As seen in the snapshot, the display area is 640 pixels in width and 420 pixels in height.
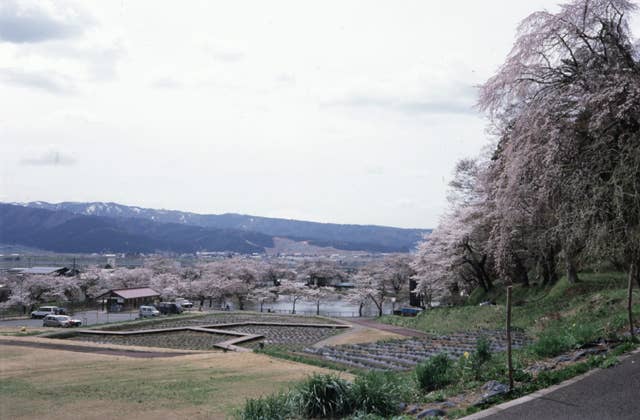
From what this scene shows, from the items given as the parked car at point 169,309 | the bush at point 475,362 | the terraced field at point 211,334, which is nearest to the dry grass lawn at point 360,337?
the terraced field at point 211,334

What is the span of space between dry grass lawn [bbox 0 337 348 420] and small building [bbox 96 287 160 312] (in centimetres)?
2968

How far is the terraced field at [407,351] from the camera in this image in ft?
50.0

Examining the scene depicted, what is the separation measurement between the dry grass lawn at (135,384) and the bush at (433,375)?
3.94 meters

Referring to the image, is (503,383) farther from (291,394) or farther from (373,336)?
(373,336)

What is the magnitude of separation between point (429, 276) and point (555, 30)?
23.8m

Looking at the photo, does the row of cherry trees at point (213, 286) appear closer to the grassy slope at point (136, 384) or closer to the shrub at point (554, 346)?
the grassy slope at point (136, 384)

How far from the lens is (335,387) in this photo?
6965 millimetres

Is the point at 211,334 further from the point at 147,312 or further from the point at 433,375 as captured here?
the point at 433,375

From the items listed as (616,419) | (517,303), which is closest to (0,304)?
(517,303)

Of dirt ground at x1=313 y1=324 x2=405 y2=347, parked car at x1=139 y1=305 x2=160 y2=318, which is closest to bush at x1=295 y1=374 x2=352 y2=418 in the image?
dirt ground at x1=313 y1=324 x2=405 y2=347

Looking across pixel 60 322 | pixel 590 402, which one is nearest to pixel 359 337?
pixel 60 322

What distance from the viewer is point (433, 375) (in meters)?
7.93

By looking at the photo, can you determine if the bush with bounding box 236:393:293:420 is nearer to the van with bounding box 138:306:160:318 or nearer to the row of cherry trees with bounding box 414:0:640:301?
the row of cherry trees with bounding box 414:0:640:301

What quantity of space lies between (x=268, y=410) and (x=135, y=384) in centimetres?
855
